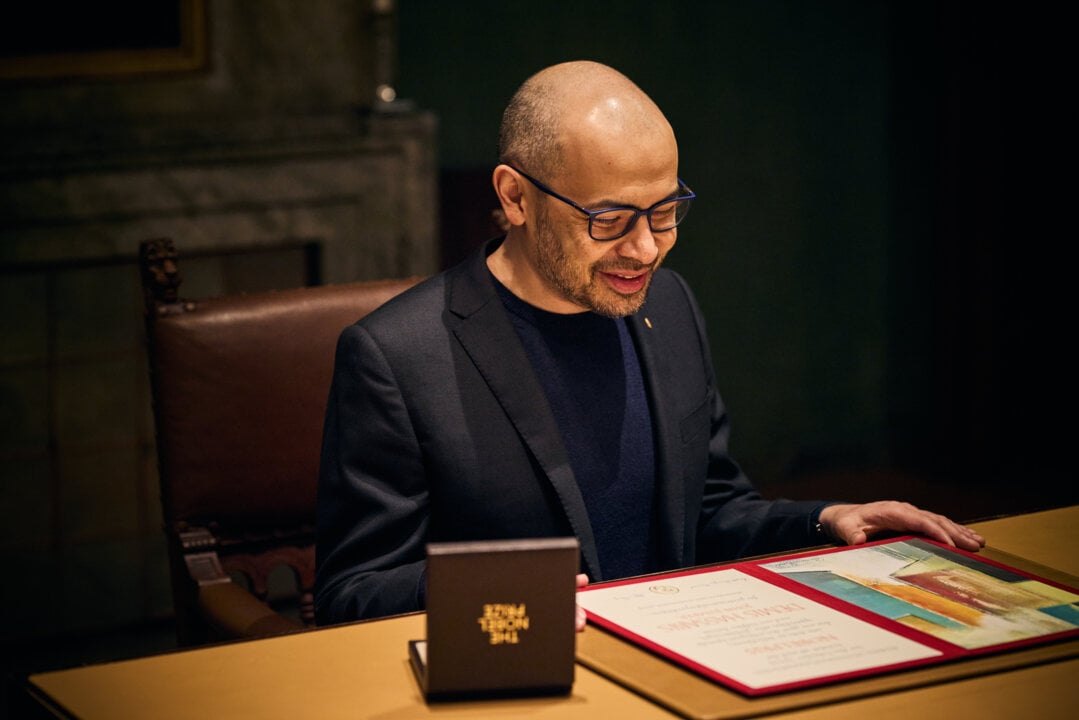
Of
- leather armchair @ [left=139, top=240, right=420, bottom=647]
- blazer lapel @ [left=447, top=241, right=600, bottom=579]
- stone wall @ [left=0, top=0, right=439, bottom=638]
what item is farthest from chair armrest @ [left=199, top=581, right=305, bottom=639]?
stone wall @ [left=0, top=0, right=439, bottom=638]

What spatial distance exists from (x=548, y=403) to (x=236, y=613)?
544mm

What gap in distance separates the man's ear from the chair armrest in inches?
25.6

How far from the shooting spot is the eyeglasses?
1.96 m

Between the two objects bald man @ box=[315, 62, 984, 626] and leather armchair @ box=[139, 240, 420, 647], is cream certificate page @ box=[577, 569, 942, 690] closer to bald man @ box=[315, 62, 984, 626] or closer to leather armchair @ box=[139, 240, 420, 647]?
bald man @ box=[315, 62, 984, 626]

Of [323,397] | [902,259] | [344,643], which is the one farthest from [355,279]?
[344,643]

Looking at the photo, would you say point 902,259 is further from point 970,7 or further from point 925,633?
point 925,633

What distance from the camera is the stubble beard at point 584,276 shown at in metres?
2.01

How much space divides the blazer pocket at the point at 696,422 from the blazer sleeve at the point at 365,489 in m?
0.43

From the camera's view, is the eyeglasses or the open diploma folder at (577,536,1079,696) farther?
the eyeglasses

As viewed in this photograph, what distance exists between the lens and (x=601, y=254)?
78.4 inches

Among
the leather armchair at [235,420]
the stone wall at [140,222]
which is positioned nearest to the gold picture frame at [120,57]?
the stone wall at [140,222]

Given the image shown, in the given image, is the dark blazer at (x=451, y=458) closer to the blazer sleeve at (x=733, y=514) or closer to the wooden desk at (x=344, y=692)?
the blazer sleeve at (x=733, y=514)

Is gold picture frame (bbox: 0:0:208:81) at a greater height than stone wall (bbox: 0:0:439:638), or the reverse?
gold picture frame (bbox: 0:0:208:81)

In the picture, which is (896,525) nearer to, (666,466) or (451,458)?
(666,466)
